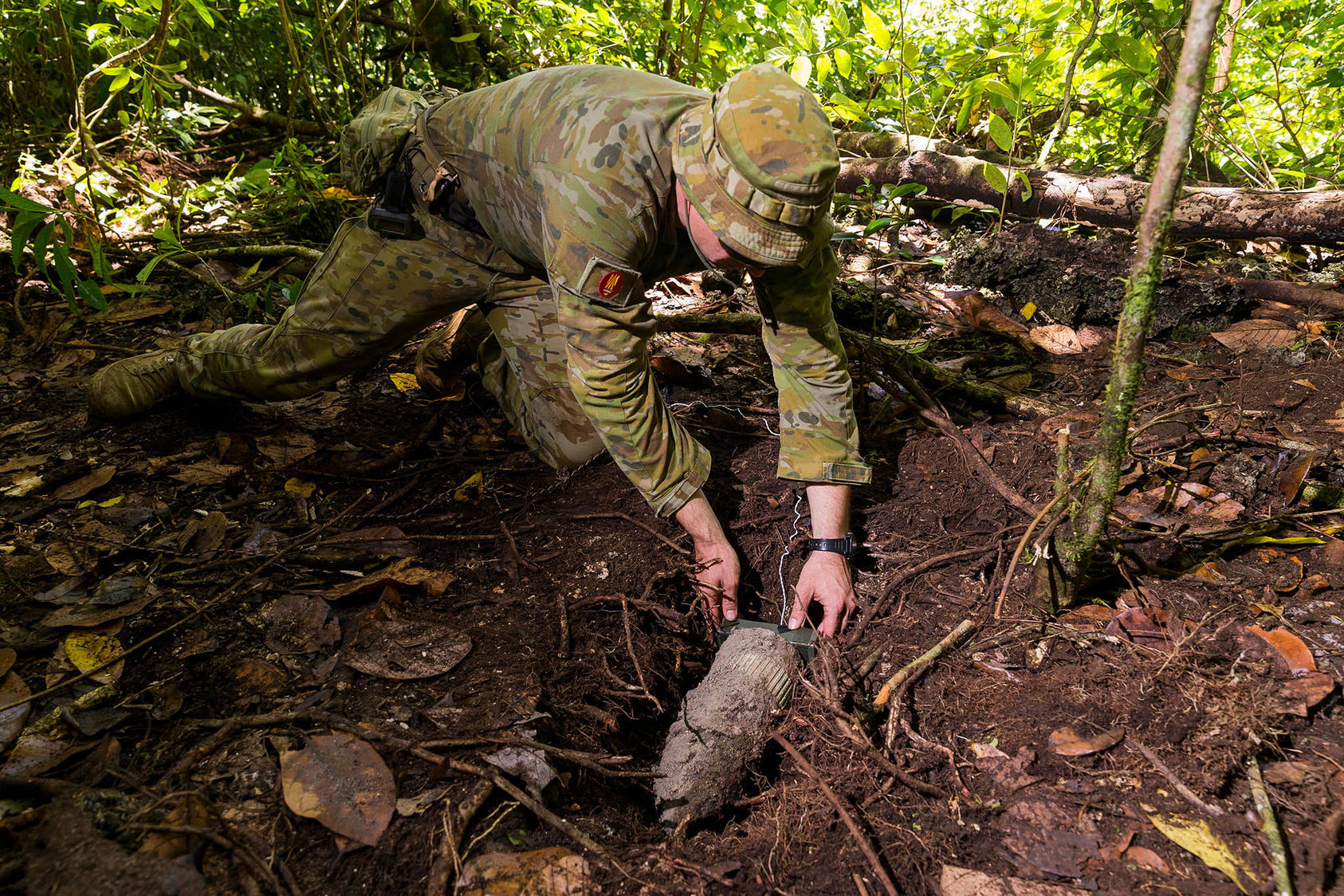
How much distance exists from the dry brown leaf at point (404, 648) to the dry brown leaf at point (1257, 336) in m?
3.40

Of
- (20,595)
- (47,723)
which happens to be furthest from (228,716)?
(20,595)

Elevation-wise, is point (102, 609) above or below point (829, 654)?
above

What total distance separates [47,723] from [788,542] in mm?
1860

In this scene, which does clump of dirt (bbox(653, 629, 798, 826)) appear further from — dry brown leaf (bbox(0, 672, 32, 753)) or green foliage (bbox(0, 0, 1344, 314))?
green foliage (bbox(0, 0, 1344, 314))

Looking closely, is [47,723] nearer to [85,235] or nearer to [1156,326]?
[85,235]

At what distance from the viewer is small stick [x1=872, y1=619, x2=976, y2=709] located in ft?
5.79

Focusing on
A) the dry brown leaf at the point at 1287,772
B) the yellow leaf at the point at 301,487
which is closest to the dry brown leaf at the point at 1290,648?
the dry brown leaf at the point at 1287,772

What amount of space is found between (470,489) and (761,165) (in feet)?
4.92

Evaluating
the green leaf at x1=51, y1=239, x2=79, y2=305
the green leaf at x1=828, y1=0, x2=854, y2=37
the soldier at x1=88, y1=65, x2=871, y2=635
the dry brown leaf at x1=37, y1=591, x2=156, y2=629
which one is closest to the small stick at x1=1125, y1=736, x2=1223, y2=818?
the soldier at x1=88, y1=65, x2=871, y2=635

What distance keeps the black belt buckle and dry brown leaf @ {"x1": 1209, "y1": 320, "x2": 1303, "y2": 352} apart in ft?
11.1

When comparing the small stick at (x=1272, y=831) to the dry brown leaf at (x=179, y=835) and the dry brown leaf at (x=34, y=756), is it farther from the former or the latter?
the dry brown leaf at (x=34, y=756)

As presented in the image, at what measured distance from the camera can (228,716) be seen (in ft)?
5.13

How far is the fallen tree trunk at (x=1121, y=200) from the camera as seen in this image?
3.90 meters

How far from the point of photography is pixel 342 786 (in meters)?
1.42
